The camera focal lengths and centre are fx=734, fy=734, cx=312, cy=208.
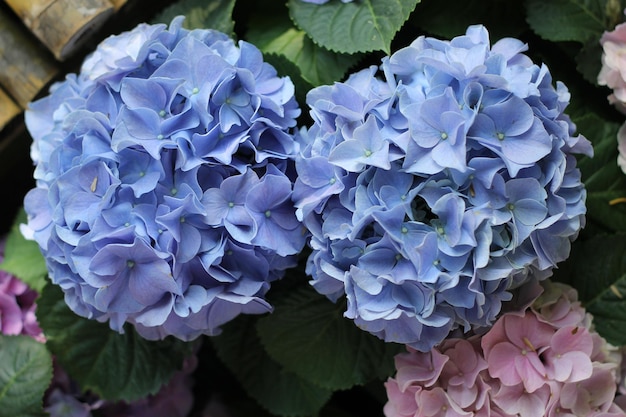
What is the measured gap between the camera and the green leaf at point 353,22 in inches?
32.9

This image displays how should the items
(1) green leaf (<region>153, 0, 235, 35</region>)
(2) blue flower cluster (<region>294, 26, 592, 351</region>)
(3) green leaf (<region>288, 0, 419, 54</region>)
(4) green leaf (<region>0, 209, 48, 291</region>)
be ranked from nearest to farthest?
(2) blue flower cluster (<region>294, 26, 592, 351</region>) → (3) green leaf (<region>288, 0, 419, 54</region>) → (1) green leaf (<region>153, 0, 235, 35</region>) → (4) green leaf (<region>0, 209, 48, 291</region>)

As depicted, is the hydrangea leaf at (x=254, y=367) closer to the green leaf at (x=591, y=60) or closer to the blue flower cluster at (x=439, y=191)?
the blue flower cluster at (x=439, y=191)

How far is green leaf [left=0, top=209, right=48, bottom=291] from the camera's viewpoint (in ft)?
3.43

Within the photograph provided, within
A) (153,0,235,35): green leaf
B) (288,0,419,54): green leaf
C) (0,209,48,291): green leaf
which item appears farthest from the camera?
(0,209,48,291): green leaf

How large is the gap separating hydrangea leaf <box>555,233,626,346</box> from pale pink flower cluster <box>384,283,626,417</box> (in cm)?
7

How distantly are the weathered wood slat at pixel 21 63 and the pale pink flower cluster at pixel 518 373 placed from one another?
24.0 inches

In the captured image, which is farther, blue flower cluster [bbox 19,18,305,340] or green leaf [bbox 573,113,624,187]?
green leaf [bbox 573,113,624,187]

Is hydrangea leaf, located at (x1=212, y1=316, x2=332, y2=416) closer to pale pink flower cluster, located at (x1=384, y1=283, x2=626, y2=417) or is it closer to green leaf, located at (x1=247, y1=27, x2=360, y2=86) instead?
pale pink flower cluster, located at (x1=384, y1=283, x2=626, y2=417)

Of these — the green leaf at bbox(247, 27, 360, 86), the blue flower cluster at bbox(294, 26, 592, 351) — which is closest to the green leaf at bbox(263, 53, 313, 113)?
the green leaf at bbox(247, 27, 360, 86)

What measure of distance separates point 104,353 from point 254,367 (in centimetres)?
20

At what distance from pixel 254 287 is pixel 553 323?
336 mm

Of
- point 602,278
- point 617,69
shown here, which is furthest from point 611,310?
point 617,69

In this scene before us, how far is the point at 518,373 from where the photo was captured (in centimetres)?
79

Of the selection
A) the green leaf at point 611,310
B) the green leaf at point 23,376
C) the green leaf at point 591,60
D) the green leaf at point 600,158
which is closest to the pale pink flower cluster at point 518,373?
the green leaf at point 611,310
